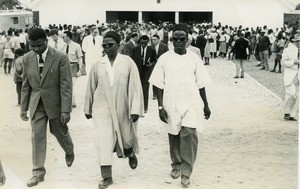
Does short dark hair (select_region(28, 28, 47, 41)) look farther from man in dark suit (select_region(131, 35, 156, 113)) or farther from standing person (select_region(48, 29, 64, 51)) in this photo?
standing person (select_region(48, 29, 64, 51))

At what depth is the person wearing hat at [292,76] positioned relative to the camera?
955cm

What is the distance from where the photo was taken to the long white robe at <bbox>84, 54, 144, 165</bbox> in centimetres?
589

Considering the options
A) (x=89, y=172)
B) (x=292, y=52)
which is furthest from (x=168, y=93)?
(x=292, y=52)

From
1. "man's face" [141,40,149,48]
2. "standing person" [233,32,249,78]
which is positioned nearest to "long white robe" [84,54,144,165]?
"man's face" [141,40,149,48]

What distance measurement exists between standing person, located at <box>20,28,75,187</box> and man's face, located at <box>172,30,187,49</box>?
1.30 m

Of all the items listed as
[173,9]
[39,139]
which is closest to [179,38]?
[39,139]

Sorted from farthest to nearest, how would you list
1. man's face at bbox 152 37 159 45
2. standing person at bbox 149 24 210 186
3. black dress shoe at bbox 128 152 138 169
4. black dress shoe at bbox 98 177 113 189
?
1. man's face at bbox 152 37 159 45
2. black dress shoe at bbox 128 152 138 169
3. standing person at bbox 149 24 210 186
4. black dress shoe at bbox 98 177 113 189

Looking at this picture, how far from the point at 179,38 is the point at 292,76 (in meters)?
4.39

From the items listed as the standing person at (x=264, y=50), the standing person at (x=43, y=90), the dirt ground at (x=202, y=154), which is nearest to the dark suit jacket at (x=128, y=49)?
the dirt ground at (x=202, y=154)

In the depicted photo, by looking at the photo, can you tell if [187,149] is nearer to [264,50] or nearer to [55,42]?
[55,42]

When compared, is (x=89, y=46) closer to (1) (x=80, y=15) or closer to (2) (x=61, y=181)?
(2) (x=61, y=181)

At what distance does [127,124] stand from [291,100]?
187 inches

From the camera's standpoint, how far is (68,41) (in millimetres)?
10922

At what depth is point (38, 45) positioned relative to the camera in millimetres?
6020
